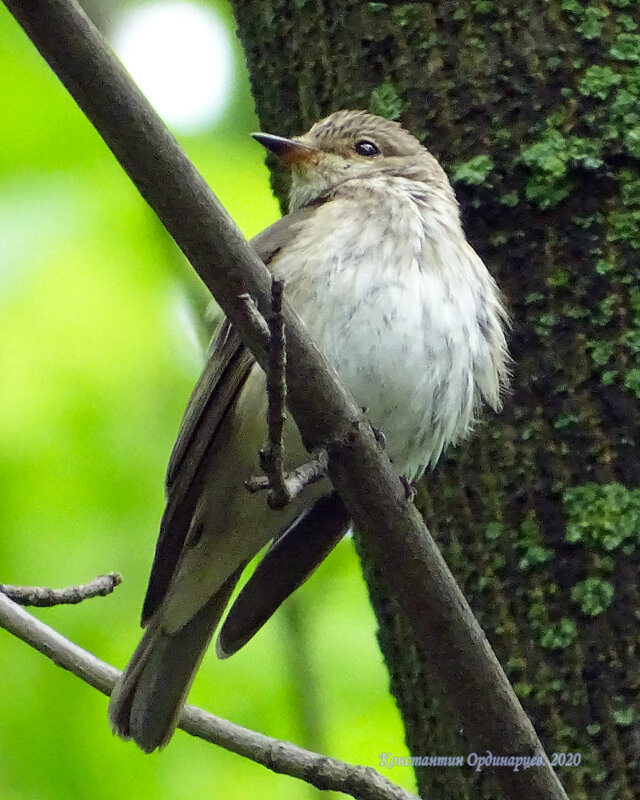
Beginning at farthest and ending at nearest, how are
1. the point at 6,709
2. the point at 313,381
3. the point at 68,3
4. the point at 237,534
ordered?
1. the point at 6,709
2. the point at 237,534
3. the point at 313,381
4. the point at 68,3

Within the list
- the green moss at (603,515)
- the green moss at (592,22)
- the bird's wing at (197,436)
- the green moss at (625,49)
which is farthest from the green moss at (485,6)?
the green moss at (603,515)

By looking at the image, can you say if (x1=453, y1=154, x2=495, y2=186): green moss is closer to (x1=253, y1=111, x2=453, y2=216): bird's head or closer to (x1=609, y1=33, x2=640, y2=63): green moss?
(x1=253, y1=111, x2=453, y2=216): bird's head

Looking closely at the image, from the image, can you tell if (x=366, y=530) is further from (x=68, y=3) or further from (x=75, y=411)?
(x=75, y=411)

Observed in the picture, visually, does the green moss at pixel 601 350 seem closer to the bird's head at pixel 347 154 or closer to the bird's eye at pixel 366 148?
the bird's head at pixel 347 154

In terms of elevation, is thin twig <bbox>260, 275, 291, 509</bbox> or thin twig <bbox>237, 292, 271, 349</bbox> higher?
thin twig <bbox>237, 292, 271, 349</bbox>

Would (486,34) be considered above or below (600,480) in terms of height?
above

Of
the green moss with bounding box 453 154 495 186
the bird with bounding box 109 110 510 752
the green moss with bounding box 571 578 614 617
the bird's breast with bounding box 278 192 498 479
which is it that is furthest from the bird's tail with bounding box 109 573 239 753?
the green moss with bounding box 453 154 495 186

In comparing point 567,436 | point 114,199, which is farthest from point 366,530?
point 114,199
